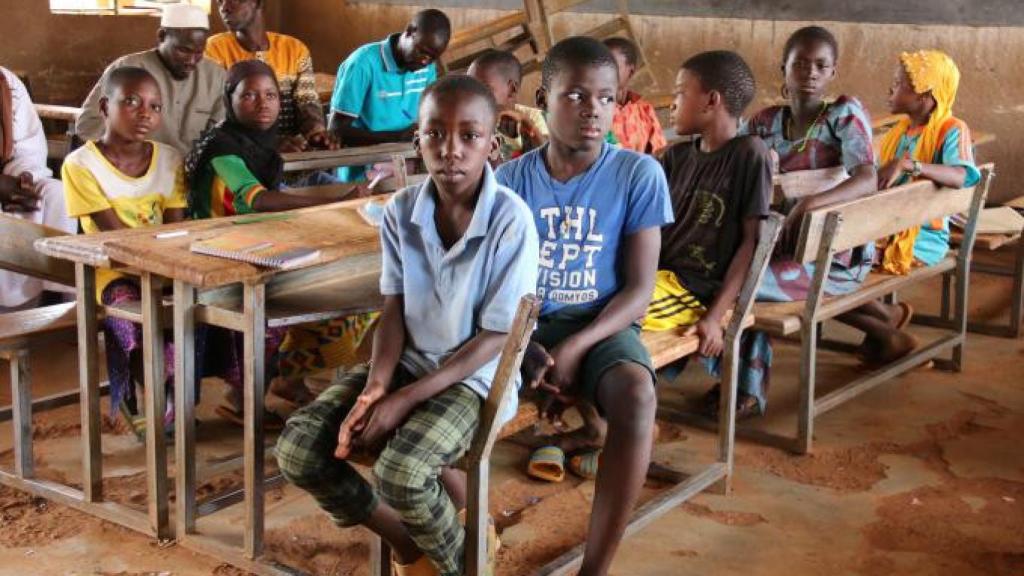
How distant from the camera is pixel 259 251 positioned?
2.76 metres

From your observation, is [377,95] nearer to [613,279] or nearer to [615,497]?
[613,279]

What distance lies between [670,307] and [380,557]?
1111 mm

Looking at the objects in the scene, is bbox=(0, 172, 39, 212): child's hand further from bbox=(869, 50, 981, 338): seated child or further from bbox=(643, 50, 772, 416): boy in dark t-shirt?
bbox=(869, 50, 981, 338): seated child

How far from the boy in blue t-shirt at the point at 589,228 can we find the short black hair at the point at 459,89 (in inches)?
14.0

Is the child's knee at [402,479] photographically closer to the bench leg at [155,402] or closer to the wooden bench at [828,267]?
the bench leg at [155,402]

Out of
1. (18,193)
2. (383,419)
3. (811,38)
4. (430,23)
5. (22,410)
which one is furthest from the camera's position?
(430,23)

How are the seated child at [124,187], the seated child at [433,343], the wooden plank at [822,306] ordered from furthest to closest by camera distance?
the wooden plank at [822,306]
the seated child at [124,187]
the seated child at [433,343]

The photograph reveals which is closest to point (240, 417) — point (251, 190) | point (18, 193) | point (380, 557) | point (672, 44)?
point (251, 190)

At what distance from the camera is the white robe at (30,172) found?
14.9 ft

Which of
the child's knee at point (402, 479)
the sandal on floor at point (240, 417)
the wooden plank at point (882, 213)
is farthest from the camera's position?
the sandal on floor at point (240, 417)

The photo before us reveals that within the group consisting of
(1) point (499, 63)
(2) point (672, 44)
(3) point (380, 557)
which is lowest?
(3) point (380, 557)

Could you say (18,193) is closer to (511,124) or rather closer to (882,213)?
(511,124)

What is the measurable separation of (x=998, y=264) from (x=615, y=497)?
177 inches

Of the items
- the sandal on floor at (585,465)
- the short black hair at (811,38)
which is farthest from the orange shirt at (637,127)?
the sandal on floor at (585,465)
